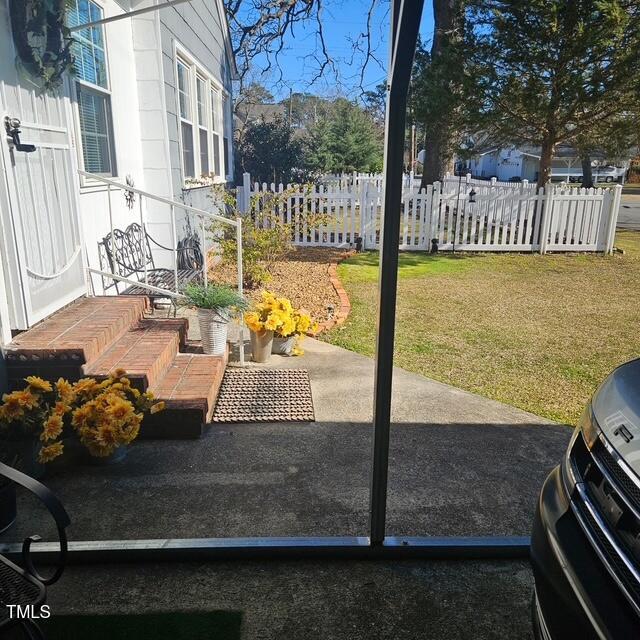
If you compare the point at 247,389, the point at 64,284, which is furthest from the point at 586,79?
the point at 64,284

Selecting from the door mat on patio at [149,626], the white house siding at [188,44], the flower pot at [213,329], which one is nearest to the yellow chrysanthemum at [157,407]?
the door mat on patio at [149,626]

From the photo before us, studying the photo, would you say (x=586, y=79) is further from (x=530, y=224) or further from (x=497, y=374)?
(x=497, y=374)

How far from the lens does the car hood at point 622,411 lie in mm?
1340

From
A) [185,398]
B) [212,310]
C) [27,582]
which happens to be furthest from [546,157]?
[27,582]

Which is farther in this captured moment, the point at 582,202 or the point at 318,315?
the point at 582,202

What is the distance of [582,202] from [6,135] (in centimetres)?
989

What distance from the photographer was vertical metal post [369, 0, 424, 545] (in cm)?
175

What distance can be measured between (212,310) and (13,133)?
1770 millimetres

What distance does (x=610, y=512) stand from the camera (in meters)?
1.36

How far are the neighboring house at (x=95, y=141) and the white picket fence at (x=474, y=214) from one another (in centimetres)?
236

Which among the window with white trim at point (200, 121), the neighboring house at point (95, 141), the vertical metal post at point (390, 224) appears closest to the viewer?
the vertical metal post at point (390, 224)

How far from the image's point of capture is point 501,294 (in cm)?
747

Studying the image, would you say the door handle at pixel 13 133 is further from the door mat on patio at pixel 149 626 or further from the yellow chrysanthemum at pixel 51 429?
the door mat on patio at pixel 149 626

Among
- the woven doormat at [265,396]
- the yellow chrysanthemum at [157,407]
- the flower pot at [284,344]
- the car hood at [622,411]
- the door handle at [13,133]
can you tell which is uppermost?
the door handle at [13,133]
